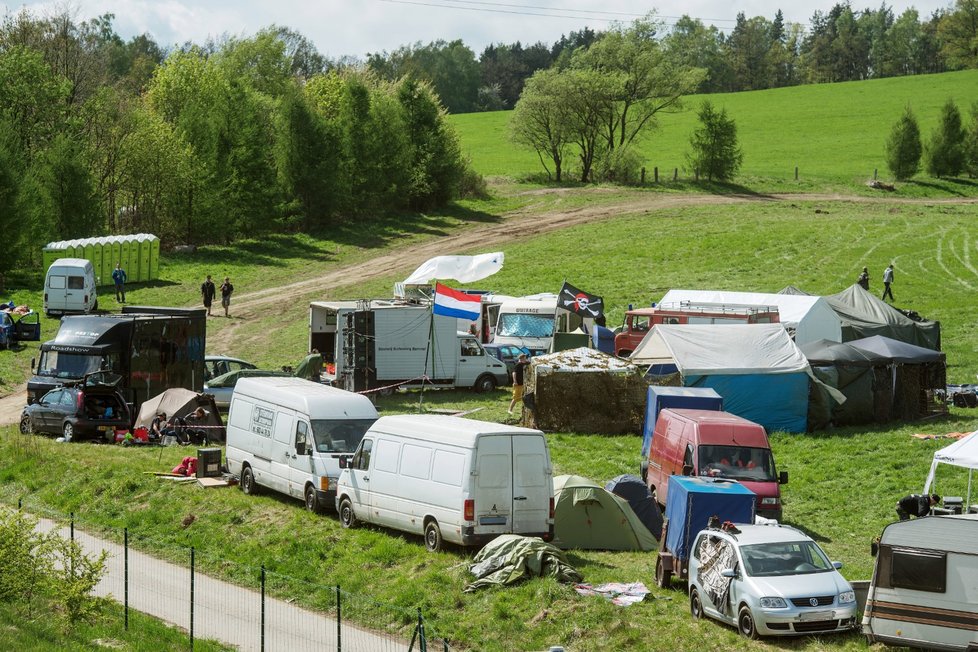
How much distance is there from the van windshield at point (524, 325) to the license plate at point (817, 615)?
82.1 ft

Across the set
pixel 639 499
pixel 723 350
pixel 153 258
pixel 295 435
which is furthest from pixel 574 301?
pixel 153 258

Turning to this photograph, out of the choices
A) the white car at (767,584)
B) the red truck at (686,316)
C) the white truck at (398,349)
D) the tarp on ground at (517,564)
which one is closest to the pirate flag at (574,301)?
the red truck at (686,316)

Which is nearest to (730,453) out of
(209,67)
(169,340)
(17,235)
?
(169,340)

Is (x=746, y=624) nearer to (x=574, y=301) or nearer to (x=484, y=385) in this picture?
(x=484, y=385)

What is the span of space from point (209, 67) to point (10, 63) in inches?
739

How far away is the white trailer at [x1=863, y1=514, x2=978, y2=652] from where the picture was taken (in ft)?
40.3

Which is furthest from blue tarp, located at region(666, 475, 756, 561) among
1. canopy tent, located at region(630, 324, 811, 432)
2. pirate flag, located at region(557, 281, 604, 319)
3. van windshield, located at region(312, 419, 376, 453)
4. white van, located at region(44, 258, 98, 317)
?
white van, located at region(44, 258, 98, 317)

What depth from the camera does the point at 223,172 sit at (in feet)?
195

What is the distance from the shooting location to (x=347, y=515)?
1883cm

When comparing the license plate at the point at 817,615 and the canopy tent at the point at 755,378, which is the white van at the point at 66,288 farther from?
the license plate at the point at 817,615

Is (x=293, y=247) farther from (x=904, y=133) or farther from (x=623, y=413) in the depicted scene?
(x=904, y=133)

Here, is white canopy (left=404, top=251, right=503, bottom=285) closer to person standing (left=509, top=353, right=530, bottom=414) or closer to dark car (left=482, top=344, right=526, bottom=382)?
dark car (left=482, top=344, right=526, bottom=382)

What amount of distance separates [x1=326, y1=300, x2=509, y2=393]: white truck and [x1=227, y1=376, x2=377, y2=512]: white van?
33.5 feet

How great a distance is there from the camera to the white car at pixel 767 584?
1294cm
